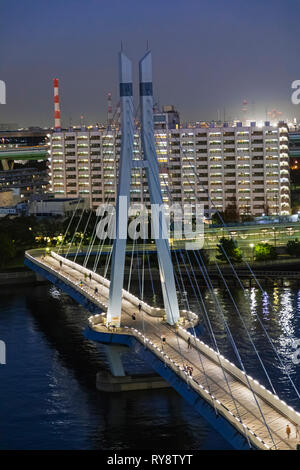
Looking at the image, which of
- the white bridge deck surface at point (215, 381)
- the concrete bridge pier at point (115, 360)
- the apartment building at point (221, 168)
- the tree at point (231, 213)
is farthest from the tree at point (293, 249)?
the concrete bridge pier at point (115, 360)

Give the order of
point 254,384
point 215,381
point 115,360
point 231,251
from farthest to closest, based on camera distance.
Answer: point 231,251
point 115,360
point 215,381
point 254,384

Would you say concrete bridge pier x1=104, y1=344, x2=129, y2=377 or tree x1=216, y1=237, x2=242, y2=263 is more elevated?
tree x1=216, y1=237, x2=242, y2=263

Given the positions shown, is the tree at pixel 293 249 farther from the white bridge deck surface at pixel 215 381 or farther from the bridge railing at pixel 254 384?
the bridge railing at pixel 254 384

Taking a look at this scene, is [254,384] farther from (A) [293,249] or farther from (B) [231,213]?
(B) [231,213]

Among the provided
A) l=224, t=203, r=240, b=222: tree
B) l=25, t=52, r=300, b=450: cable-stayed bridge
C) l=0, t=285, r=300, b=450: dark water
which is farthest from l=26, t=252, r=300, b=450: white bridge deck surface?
l=224, t=203, r=240, b=222: tree

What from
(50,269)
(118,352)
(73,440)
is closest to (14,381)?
(118,352)

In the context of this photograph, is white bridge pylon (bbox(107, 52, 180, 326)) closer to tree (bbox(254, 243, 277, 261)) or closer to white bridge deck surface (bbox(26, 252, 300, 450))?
white bridge deck surface (bbox(26, 252, 300, 450))

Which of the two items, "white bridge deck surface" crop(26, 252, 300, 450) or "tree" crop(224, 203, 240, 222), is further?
"tree" crop(224, 203, 240, 222)

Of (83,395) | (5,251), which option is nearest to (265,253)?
(5,251)
